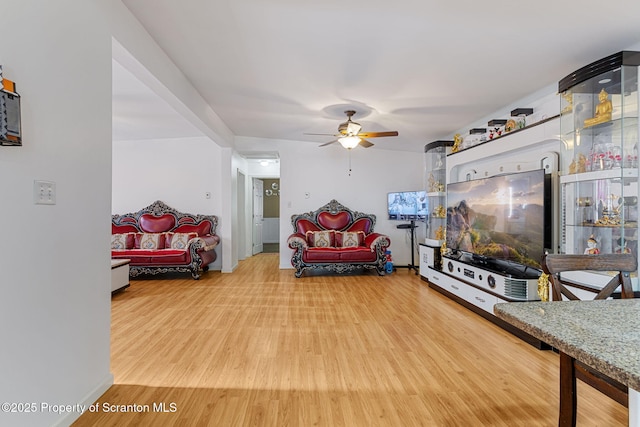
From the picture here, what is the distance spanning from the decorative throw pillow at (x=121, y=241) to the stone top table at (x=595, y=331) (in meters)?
5.75

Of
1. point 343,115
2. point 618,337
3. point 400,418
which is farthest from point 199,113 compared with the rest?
point 618,337

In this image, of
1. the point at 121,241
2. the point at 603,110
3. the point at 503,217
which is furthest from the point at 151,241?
the point at 603,110

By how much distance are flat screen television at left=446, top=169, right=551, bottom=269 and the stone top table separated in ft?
6.84

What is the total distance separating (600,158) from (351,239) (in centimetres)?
370

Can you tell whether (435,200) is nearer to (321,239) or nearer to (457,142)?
(457,142)

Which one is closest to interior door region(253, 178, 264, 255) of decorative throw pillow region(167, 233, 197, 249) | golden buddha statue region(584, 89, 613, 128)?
decorative throw pillow region(167, 233, 197, 249)

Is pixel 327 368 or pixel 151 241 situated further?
pixel 151 241

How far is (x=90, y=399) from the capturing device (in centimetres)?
176

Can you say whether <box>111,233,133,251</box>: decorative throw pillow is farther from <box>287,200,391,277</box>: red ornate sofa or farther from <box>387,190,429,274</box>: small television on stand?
<box>387,190,429,274</box>: small television on stand

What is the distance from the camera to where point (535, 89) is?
10.3 ft

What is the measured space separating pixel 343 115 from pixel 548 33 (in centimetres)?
246

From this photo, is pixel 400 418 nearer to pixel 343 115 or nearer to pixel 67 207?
pixel 67 207

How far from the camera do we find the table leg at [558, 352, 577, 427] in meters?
1.11

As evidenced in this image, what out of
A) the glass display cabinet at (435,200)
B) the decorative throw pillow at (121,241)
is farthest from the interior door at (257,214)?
the glass display cabinet at (435,200)
